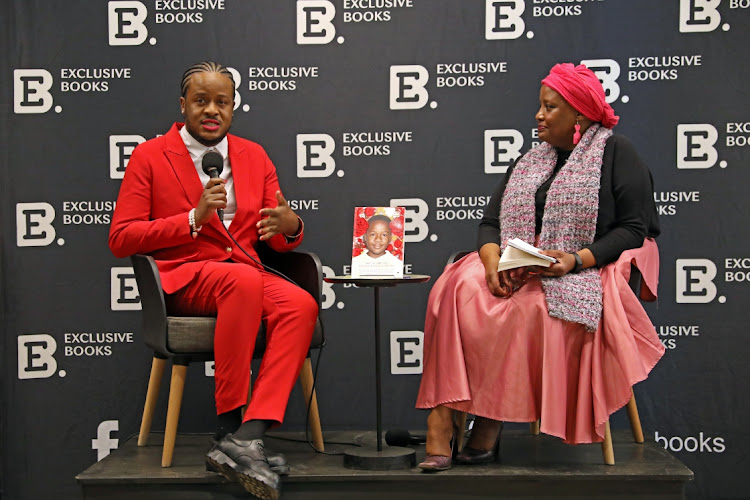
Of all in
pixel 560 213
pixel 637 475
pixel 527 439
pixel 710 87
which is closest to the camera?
pixel 637 475

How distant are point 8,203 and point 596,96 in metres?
2.70

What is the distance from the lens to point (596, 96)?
308cm

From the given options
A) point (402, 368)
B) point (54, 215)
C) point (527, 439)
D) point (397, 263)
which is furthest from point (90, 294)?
point (527, 439)

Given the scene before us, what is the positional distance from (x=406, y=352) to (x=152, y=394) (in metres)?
1.23

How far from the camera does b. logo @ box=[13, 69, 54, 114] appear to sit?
12.9ft

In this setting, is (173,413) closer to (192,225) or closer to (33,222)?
(192,225)

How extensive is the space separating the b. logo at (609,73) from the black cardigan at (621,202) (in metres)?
0.84

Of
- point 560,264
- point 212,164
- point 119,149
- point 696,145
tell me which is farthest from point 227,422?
point 696,145

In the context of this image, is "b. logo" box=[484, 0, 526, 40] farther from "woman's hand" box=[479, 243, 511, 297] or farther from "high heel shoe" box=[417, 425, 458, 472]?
"high heel shoe" box=[417, 425, 458, 472]

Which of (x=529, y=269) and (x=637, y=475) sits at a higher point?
(x=529, y=269)

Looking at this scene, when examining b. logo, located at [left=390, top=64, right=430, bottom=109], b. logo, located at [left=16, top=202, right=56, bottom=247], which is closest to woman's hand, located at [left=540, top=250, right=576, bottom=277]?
b. logo, located at [left=390, top=64, right=430, bottom=109]

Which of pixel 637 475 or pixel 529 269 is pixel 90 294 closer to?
pixel 529 269

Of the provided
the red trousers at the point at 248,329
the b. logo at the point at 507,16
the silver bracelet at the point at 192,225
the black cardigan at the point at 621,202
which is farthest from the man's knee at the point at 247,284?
the b. logo at the point at 507,16

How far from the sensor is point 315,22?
13.0 ft
